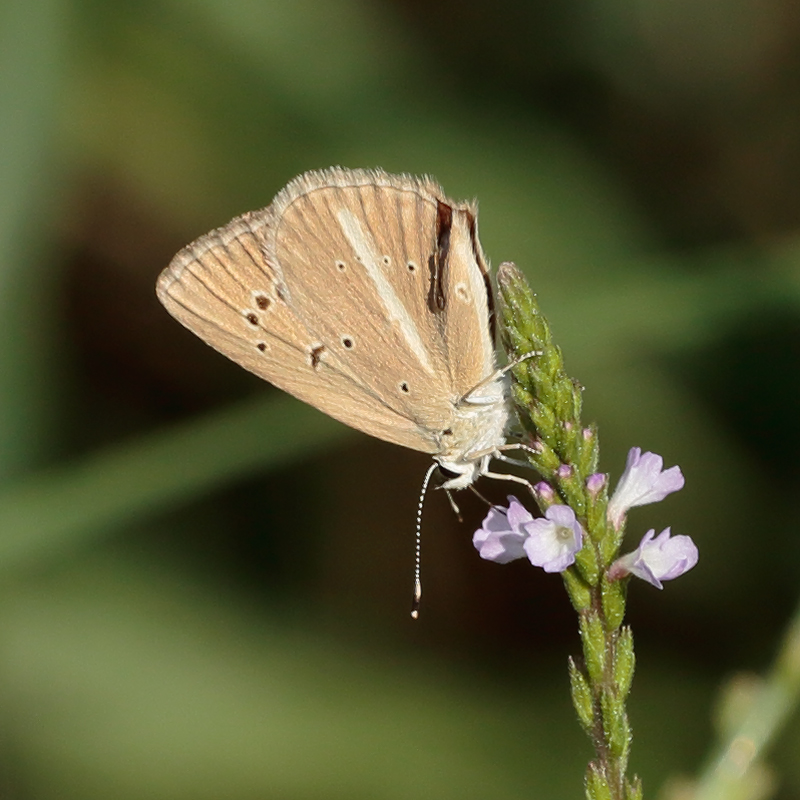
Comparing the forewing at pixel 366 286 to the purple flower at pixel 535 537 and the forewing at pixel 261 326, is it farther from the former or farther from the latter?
the purple flower at pixel 535 537

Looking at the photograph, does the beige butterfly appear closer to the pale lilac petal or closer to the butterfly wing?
the butterfly wing

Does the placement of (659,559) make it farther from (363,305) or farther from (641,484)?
(363,305)

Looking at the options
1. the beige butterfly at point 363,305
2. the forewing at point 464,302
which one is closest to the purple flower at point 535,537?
the beige butterfly at point 363,305

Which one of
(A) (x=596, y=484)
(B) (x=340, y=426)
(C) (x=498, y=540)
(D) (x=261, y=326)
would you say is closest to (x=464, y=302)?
(D) (x=261, y=326)

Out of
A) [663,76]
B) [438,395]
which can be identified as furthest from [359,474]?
[663,76]

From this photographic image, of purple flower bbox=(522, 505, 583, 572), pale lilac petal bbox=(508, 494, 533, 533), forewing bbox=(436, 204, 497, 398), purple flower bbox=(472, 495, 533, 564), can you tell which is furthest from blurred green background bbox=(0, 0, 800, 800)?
purple flower bbox=(522, 505, 583, 572)

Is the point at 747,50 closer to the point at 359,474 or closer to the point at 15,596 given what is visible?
the point at 359,474
